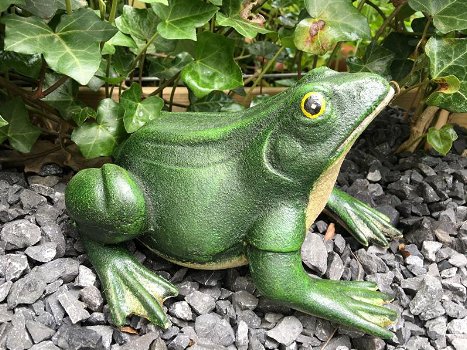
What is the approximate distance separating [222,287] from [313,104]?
0.50 meters

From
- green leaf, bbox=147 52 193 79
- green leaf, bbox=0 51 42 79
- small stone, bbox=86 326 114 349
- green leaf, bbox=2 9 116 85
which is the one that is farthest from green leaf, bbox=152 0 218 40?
small stone, bbox=86 326 114 349

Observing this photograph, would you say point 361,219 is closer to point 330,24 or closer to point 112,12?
point 330,24

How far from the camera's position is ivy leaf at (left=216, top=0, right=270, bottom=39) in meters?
1.35

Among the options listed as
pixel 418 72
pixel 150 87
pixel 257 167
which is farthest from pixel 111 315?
pixel 418 72

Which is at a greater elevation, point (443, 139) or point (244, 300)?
point (443, 139)

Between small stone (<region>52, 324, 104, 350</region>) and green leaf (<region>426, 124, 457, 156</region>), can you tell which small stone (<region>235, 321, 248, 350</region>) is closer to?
small stone (<region>52, 324, 104, 350</region>)

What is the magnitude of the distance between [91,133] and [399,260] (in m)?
0.87

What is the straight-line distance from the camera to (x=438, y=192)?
159 cm

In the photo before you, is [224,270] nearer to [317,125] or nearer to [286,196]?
[286,196]

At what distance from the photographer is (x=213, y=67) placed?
1.38m

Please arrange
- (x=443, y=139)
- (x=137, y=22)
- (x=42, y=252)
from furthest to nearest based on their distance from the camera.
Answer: (x=443, y=139) < (x=137, y=22) < (x=42, y=252)

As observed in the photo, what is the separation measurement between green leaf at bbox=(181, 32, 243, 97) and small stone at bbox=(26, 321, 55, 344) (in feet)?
2.16

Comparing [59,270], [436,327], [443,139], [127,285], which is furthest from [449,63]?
[59,270]

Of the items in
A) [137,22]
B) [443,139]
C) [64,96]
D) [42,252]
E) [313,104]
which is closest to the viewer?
[313,104]
